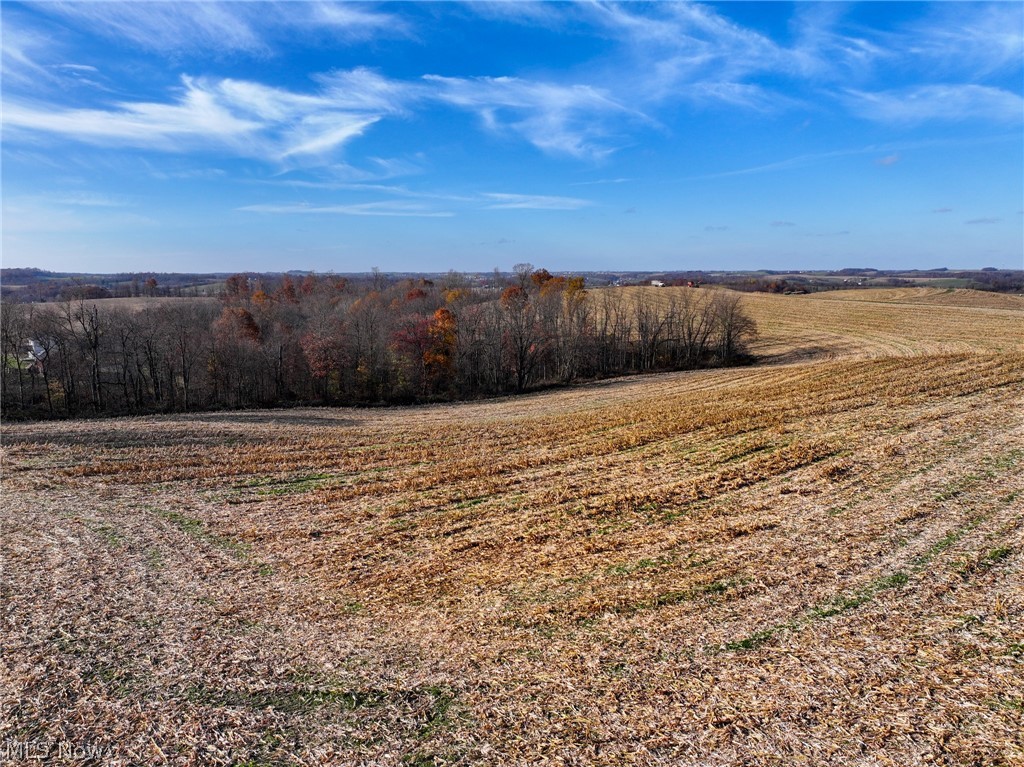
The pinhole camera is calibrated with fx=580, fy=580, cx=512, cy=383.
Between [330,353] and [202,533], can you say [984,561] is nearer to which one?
[202,533]

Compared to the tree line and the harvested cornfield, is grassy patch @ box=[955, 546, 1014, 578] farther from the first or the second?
the tree line

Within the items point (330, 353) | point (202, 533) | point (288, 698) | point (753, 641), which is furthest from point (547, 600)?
point (330, 353)

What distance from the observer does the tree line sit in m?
39.7

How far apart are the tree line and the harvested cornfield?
24.9 m

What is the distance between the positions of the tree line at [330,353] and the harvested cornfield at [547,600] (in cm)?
2487

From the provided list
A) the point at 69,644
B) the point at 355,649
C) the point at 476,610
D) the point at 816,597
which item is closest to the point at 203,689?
the point at 355,649

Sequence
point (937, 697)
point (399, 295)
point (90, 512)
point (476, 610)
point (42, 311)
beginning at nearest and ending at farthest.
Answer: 1. point (937, 697)
2. point (476, 610)
3. point (90, 512)
4. point (42, 311)
5. point (399, 295)

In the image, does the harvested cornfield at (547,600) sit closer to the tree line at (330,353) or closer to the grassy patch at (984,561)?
the grassy patch at (984,561)

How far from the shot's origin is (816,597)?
8.02m

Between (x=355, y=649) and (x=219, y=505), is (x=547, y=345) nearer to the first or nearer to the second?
(x=219, y=505)

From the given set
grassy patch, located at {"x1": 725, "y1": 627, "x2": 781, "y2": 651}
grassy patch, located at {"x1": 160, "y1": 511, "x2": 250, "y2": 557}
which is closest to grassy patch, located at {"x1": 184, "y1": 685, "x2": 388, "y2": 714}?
grassy patch, located at {"x1": 725, "y1": 627, "x2": 781, "y2": 651}

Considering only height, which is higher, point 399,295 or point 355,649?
point 399,295

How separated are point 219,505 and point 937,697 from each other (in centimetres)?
1474

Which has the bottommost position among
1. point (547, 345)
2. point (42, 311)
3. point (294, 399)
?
point (294, 399)
